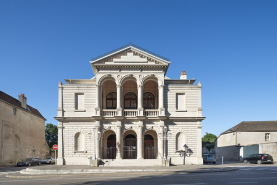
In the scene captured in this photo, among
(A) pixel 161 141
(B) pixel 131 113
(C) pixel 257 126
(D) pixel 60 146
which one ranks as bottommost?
(D) pixel 60 146

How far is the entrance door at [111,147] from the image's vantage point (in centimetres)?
3212

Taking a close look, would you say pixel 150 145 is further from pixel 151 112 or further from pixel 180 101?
pixel 180 101

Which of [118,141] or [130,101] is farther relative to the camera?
[130,101]

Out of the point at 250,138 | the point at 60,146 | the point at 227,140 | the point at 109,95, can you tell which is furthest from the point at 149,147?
the point at 227,140

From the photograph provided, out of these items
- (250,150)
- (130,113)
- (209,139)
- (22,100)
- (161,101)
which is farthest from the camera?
(209,139)

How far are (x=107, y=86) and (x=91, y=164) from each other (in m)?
11.0

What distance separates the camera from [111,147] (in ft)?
105

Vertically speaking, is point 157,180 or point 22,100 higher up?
point 22,100

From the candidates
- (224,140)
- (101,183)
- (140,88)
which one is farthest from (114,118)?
(224,140)

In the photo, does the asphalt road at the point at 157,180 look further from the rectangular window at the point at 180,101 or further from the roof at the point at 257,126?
the roof at the point at 257,126

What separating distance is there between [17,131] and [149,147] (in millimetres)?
22661

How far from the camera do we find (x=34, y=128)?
50156 millimetres

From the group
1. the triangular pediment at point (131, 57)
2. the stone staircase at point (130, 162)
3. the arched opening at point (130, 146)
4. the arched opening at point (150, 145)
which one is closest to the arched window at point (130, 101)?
the arched opening at point (130, 146)

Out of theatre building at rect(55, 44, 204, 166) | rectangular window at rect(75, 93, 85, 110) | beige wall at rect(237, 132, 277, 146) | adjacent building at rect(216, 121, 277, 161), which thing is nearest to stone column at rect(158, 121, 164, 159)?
theatre building at rect(55, 44, 204, 166)
